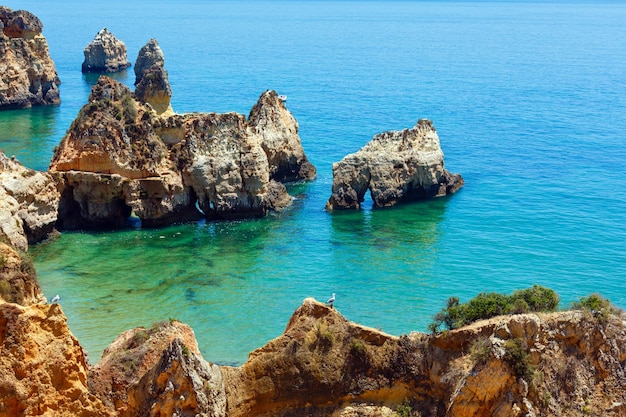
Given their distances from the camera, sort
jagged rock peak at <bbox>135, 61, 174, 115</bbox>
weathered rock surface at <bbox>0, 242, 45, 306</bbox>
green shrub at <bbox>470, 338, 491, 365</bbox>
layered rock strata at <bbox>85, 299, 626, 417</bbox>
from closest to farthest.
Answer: green shrub at <bbox>470, 338, 491, 365</bbox>
layered rock strata at <bbox>85, 299, 626, 417</bbox>
weathered rock surface at <bbox>0, 242, 45, 306</bbox>
jagged rock peak at <bbox>135, 61, 174, 115</bbox>

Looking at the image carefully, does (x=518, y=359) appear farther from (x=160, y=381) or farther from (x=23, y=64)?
(x=23, y=64)

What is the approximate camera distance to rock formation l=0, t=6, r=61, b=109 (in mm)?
104625

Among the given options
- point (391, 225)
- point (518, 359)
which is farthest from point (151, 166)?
point (518, 359)

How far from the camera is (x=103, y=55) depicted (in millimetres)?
146125

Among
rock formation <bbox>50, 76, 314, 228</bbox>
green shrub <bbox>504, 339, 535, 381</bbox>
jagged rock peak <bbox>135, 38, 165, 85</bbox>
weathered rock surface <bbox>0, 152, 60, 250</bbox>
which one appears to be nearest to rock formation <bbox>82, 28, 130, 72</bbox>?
jagged rock peak <bbox>135, 38, 165, 85</bbox>

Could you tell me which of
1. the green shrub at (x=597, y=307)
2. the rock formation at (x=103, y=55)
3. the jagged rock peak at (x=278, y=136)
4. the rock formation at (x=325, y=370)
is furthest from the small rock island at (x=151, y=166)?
the rock formation at (x=103, y=55)

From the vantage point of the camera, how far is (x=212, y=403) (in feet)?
87.6

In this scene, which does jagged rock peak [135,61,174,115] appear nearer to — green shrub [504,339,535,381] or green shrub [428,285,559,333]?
green shrub [428,285,559,333]

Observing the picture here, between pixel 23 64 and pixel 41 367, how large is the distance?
89950 millimetres

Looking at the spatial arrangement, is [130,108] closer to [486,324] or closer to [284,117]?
[284,117]

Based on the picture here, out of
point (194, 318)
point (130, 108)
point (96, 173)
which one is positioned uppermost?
point (130, 108)

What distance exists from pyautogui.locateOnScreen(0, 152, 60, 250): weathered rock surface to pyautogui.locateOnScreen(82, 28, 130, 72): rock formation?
3594 inches

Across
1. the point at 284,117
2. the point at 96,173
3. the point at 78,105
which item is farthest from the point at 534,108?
the point at 96,173

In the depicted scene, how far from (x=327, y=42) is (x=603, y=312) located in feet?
575
